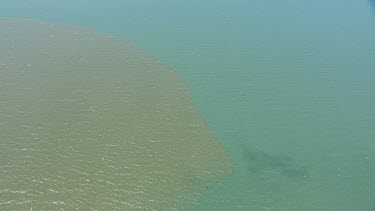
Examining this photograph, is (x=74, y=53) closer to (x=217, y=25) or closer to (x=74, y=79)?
(x=74, y=79)

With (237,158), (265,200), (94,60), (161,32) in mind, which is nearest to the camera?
(265,200)

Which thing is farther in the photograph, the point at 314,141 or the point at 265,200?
the point at 314,141

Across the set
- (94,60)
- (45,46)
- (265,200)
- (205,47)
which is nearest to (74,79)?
(94,60)

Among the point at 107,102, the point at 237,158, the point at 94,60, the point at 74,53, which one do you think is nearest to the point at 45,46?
the point at 74,53

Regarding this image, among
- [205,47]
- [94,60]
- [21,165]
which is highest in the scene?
[205,47]

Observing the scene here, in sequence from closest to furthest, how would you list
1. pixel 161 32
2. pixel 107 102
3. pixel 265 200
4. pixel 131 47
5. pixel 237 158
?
1. pixel 265 200
2. pixel 237 158
3. pixel 107 102
4. pixel 131 47
5. pixel 161 32

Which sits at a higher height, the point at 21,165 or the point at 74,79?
the point at 74,79

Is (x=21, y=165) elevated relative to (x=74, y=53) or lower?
lower

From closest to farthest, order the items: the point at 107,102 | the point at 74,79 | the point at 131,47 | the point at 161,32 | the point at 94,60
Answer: the point at 107,102 < the point at 74,79 < the point at 94,60 < the point at 131,47 < the point at 161,32

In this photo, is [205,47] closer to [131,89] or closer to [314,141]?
[131,89]
